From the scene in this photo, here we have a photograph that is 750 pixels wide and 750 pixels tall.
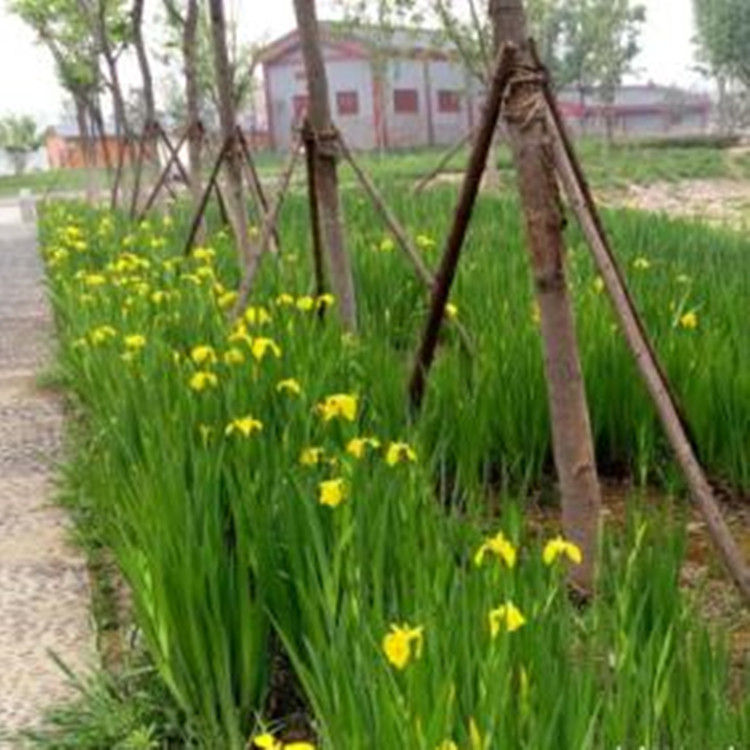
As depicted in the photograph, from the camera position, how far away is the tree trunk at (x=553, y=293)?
8.09 ft

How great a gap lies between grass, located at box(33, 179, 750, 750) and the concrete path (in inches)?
7.2

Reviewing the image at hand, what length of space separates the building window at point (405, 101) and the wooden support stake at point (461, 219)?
4514 centimetres

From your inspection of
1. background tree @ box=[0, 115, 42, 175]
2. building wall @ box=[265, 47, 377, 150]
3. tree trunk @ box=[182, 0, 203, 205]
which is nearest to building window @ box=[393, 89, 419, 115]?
building wall @ box=[265, 47, 377, 150]

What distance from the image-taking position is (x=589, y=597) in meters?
2.35

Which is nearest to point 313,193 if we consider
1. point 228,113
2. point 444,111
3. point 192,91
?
point 228,113

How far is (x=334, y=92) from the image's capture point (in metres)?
47.1

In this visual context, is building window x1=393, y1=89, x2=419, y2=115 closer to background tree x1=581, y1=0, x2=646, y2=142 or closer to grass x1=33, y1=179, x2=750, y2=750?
background tree x1=581, y1=0, x2=646, y2=142

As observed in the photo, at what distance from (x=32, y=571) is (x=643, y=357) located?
1.55 meters

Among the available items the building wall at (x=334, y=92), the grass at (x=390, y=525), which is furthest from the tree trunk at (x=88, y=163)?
the building wall at (x=334, y=92)

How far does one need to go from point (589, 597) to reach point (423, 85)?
4738 cm

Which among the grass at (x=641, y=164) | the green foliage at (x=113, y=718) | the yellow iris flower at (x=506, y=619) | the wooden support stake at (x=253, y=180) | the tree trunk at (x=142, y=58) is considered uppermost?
the tree trunk at (x=142, y=58)

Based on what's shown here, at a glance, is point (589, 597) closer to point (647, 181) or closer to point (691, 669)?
point (691, 669)

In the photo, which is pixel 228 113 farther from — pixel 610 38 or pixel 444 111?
pixel 444 111

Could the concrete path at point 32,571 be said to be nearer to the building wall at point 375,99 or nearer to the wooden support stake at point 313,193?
the wooden support stake at point 313,193
